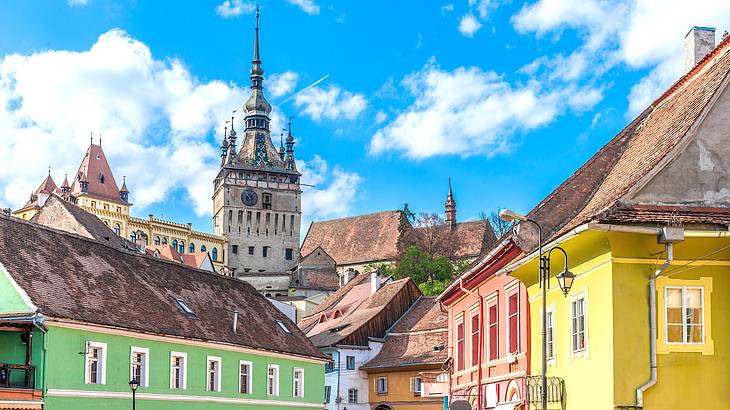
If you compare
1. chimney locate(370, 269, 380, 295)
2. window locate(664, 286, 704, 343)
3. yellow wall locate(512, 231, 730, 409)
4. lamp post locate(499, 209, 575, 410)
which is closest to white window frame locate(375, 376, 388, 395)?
chimney locate(370, 269, 380, 295)

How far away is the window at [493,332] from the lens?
24.3 meters

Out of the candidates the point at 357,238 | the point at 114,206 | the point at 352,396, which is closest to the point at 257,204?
the point at 357,238

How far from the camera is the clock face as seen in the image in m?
145

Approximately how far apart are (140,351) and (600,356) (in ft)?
61.6

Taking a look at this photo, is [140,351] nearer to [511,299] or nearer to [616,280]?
[511,299]

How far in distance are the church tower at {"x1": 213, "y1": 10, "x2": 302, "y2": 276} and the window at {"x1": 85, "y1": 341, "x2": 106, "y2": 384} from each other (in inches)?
4398

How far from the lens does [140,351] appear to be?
3134 centimetres

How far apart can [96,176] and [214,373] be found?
10777 centimetres

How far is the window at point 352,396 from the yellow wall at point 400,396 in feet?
3.29

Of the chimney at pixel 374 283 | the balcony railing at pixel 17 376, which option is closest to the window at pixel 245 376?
the balcony railing at pixel 17 376

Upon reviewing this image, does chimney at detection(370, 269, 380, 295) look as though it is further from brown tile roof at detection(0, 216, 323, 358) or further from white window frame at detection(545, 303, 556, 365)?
white window frame at detection(545, 303, 556, 365)

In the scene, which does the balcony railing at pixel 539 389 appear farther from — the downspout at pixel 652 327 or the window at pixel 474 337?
the window at pixel 474 337

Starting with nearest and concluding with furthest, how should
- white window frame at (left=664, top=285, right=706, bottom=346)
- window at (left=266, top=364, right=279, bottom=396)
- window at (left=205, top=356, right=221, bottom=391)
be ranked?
white window frame at (left=664, top=285, right=706, bottom=346)
window at (left=205, top=356, right=221, bottom=391)
window at (left=266, top=364, right=279, bottom=396)

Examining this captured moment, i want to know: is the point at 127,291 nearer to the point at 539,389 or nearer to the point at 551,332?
the point at 551,332
